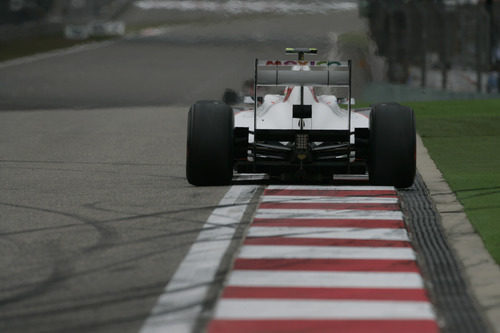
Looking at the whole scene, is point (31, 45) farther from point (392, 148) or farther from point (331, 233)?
point (331, 233)

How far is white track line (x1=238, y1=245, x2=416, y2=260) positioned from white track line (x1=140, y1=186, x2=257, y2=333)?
0.24m

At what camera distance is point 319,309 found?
624 centimetres

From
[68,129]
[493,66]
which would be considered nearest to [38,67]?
[493,66]

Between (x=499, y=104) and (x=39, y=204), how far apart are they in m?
17.0

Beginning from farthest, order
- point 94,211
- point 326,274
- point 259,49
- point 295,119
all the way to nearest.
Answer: point 259,49 → point 295,119 → point 94,211 → point 326,274

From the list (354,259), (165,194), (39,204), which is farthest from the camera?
(165,194)

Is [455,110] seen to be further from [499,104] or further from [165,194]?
[165,194]

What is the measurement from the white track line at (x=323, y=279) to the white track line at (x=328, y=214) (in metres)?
2.38

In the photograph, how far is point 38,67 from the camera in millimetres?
50875

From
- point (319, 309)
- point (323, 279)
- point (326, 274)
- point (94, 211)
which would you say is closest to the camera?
point (319, 309)

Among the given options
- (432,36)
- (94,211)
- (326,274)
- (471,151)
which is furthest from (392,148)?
(432,36)

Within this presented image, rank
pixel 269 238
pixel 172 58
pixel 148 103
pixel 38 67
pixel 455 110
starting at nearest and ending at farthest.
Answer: pixel 269 238
pixel 455 110
pixel 148 103
pixel 38 67
pixel 172 58

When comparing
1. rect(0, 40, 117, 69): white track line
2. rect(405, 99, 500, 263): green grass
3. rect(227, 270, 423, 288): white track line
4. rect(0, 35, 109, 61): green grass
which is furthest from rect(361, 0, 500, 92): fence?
rect(0, 35, 109, 61): green grass

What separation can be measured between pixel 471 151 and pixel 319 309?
10323mm
